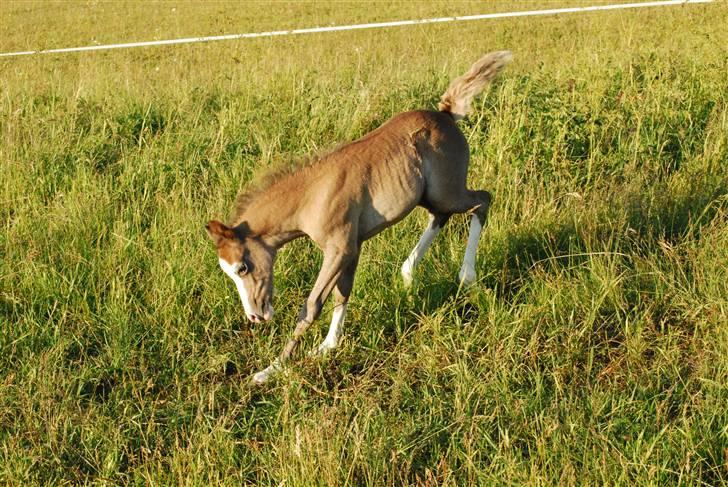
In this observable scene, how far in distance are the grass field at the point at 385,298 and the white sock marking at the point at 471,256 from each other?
0.37 feet

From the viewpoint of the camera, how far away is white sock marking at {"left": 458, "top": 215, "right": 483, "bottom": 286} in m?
5.11

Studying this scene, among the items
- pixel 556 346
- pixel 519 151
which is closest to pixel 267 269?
pixel 556 346

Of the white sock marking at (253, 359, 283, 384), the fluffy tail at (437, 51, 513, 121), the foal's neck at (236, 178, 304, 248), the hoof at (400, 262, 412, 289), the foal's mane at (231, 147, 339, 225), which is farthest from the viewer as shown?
the fluffy tail at (437, 51, 513, 121)

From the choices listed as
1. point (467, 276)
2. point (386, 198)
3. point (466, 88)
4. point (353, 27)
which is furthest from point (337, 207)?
point (353, 27)

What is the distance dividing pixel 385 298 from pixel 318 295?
570 mm

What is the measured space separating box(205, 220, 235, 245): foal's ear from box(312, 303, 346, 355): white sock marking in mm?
797

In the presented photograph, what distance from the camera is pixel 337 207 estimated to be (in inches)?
180

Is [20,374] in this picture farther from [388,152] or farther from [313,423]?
[388,152]

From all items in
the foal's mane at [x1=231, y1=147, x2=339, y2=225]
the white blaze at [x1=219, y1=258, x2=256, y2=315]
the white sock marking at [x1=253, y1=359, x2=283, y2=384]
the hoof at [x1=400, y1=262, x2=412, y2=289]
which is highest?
the foal's mane at [x1=231, y1=147, x2=339, y2=225]

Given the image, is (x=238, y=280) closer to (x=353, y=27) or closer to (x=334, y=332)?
(x=334, y=332)

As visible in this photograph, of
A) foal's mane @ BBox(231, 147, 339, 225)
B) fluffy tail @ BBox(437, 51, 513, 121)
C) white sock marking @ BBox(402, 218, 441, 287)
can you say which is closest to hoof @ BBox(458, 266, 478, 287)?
white sock marking @ BBox(402, 218, 441, 287)

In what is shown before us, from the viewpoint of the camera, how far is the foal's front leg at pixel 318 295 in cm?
456

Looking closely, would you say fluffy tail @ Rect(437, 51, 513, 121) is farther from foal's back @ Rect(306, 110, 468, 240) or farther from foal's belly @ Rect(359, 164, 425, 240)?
foal's belly @ Rect(359, 164, 425, 240)

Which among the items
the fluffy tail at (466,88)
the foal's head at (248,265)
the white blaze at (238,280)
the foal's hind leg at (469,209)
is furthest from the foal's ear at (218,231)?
the fluffy tail at (466,88)
